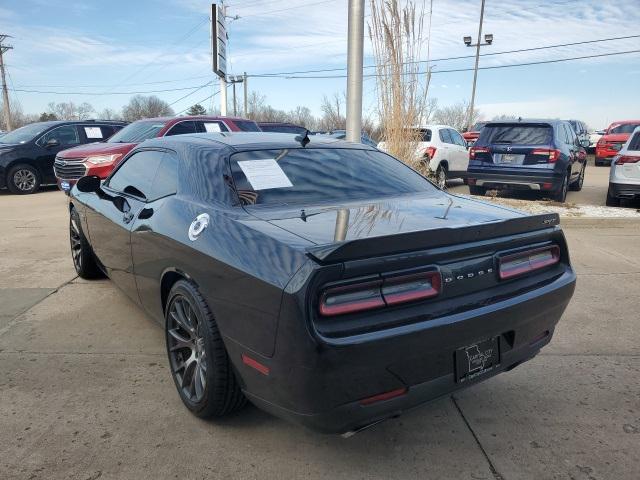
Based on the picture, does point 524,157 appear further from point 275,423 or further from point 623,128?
point 623,128

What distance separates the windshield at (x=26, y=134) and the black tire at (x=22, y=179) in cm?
62

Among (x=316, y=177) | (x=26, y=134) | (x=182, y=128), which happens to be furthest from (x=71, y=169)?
(x=316, y=177)

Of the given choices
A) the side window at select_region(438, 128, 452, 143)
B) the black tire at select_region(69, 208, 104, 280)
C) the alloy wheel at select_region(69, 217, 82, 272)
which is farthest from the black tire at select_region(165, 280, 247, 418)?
the side window at select_region(438, 128, 452, 143)

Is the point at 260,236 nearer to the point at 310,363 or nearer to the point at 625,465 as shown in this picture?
the point at 310,363

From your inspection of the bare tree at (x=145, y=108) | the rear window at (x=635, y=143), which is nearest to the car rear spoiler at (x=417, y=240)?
the rear window at (x=635, y=143)

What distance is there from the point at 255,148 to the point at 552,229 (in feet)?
5.70

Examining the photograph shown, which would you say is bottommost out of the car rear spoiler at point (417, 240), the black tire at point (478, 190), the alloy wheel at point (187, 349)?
the black tire at point (478, 190)

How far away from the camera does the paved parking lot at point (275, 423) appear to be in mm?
2293

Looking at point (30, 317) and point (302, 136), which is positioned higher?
point (302, 136)

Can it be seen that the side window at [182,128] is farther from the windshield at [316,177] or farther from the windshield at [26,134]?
the windshield at [316,177]

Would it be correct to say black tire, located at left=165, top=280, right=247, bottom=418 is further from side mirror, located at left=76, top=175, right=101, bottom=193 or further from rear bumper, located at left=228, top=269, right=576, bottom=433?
side mirror, located at left=76, top=175, right=101, bottom=193

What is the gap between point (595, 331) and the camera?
3.84 m

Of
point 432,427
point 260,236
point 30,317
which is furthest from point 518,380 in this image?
point 30,317

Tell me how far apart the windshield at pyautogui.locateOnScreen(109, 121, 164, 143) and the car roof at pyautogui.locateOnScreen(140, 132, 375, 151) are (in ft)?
18.7
